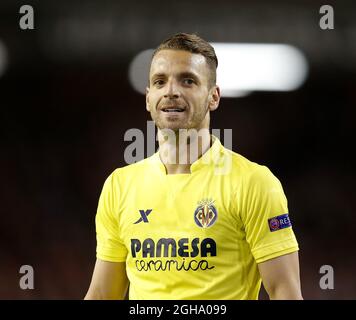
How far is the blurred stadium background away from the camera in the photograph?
2.79 meters

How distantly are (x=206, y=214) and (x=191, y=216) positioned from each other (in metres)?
0.03

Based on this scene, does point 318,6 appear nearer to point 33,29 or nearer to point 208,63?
point 33,29

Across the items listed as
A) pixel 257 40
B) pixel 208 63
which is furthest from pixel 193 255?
pixel 257 40

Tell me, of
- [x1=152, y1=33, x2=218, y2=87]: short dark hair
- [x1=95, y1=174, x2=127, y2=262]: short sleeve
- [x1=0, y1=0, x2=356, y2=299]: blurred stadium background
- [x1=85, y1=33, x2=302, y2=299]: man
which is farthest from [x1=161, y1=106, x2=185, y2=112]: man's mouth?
[x1=0, y1=0, x2=356, y2=299]: blurred stadium background

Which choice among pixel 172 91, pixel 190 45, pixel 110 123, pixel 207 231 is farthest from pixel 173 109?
pixel 110 123

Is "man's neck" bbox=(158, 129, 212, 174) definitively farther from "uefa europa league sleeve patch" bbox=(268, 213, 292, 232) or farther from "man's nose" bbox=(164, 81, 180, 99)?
"uefa europa league sleeve patch" bbox=(268, 213, 292, 232)

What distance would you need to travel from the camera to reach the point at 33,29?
2854 mm

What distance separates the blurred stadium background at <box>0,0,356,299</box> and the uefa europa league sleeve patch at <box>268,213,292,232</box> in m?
1.62

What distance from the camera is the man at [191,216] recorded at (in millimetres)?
1136

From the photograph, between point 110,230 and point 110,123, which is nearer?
point 110,230

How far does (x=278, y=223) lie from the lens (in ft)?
3.77

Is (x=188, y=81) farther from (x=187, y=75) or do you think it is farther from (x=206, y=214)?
(x=206, y=214)

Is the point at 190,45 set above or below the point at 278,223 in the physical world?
above

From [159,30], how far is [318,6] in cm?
71
